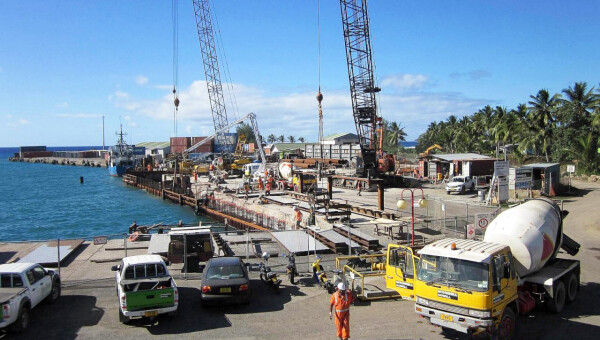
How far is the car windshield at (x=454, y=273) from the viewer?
10758 mm

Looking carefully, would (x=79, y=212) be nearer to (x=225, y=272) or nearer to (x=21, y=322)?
(x=21, y=322)

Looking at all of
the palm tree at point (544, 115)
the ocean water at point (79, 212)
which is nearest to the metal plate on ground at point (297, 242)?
the ocean water at point (79, 212)

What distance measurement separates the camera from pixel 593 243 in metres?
23.4

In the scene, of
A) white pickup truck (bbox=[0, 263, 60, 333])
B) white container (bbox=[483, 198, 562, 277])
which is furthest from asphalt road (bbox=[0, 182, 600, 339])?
white container (bbox=[483, 198, 562, 277])

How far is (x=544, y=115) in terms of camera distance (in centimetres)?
6838

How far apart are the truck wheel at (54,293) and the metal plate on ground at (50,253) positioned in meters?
3.70

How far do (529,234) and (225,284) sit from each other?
931 centimetres

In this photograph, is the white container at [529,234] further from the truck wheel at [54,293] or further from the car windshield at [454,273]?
the truck wheel at [54,293]

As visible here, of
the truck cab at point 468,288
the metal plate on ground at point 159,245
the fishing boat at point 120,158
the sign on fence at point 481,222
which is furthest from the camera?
the fishing boat at point 120,158

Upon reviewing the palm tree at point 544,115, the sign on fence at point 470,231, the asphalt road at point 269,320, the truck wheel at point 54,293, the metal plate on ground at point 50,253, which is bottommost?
the asphalt road at point 269,320

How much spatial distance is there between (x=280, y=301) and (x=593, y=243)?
1763 cm

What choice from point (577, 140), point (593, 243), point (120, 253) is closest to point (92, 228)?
point (120, 253)

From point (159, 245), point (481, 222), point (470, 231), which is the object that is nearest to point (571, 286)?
point (470, 231)

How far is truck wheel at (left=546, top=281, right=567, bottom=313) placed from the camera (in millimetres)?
13320
